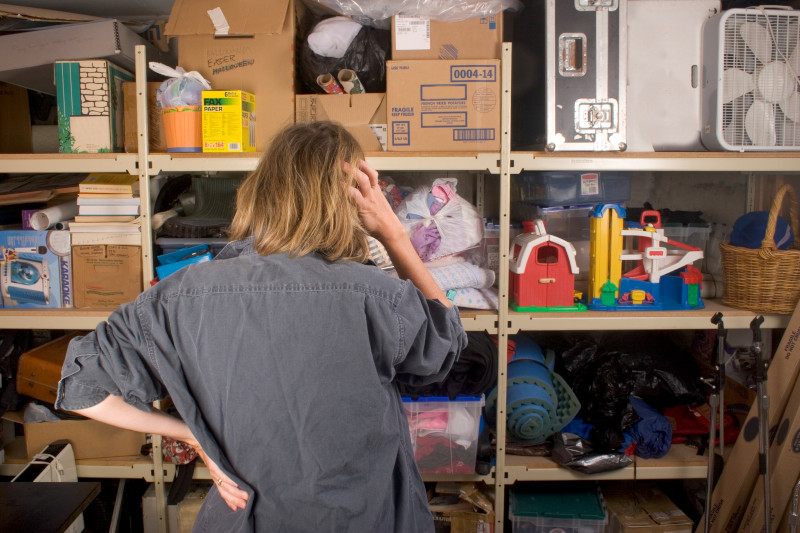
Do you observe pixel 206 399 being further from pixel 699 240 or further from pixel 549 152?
pixel 699 240

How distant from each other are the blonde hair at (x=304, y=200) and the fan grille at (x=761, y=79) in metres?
1.61

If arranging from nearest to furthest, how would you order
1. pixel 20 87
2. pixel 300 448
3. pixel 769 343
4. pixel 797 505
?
pixel 300 448 < pixel 797 505 < pixel 769 343 < pixel 20 87

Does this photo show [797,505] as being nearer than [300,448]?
No

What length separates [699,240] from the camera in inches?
98.8

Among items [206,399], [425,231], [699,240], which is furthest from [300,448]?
[699,240]

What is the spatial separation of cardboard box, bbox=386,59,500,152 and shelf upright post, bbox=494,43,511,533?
0.03 meters

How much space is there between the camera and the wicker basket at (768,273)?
2068 millimetres

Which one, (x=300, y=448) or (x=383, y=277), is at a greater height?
(x=383, y=277)

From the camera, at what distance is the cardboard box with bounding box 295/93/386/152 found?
2.12 metres

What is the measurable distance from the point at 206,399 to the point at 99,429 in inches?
58.1

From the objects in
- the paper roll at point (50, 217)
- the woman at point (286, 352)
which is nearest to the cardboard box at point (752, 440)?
the woman at point (286, 352)

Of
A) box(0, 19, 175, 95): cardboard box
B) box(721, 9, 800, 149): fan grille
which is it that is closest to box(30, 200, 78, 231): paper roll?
box(0, 19, 175, 95): cardboard box

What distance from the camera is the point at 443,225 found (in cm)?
216

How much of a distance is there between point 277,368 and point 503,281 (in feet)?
4.13
